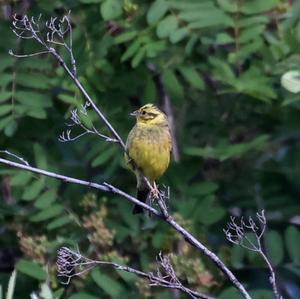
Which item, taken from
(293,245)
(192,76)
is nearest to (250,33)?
(192,76)

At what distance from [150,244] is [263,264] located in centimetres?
65

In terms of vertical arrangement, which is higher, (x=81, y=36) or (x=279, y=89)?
(x=81, y=36)

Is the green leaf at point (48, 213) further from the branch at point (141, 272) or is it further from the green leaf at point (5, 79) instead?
the branch at point (141, 272)

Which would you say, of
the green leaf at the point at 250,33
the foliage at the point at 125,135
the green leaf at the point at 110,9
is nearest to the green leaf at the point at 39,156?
the foliage at the point at 125,135

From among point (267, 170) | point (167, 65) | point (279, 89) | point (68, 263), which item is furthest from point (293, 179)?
point (68, 263)

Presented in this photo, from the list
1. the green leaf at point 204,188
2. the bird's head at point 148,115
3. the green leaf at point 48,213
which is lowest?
the green leaf at point 204,188

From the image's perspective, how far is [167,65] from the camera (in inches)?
254

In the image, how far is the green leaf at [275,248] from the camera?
6.36 meters

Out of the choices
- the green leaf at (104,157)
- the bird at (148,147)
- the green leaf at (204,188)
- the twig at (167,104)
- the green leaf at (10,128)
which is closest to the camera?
the bird at (148,147)

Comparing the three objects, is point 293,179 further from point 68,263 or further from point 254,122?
point 68,263

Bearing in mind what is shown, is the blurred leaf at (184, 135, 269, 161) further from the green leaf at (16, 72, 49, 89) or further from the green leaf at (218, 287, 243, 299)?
the green leaf at (16, 72, 49, 89)

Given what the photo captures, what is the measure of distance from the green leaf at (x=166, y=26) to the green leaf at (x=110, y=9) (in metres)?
0.23

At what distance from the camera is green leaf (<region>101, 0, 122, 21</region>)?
6095 millimetres

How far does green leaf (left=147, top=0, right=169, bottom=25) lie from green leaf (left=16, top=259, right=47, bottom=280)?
1.45 metres
